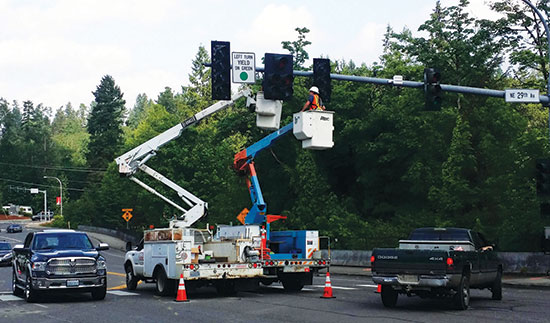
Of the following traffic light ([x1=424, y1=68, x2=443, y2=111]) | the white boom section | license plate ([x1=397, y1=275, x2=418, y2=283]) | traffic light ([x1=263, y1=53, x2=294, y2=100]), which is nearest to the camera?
license plate ([x1=397, y1=275, x2=418, y2=283])

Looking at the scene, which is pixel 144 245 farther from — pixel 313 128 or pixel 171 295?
pixel 313 128

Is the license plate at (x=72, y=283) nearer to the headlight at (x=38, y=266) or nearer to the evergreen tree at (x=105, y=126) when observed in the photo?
the headlight at (x=38, y=266)

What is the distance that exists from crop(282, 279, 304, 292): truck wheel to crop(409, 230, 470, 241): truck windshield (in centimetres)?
501

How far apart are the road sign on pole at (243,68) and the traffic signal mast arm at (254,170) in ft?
10.1

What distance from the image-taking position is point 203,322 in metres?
14.5

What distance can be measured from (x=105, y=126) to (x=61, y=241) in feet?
418

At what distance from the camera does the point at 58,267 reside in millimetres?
18719

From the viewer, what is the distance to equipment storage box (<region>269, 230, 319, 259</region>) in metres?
22.4

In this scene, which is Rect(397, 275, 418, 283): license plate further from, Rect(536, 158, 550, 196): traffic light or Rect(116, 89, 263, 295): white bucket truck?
Rect(536, 158, 550, 196): traffic light

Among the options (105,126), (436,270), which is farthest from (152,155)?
(105,126)

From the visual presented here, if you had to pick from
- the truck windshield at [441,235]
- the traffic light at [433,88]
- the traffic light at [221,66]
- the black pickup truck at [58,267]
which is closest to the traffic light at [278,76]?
the traffic light at [221,66]

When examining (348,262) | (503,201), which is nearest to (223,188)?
(348,262)

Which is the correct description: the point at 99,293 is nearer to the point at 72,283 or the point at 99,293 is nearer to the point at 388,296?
the point at 72,283

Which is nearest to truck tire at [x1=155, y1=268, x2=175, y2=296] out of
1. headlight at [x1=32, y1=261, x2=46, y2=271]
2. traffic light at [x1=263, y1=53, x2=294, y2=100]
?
headlight at [x1=32, y1=261, x2=46, y2=271]
